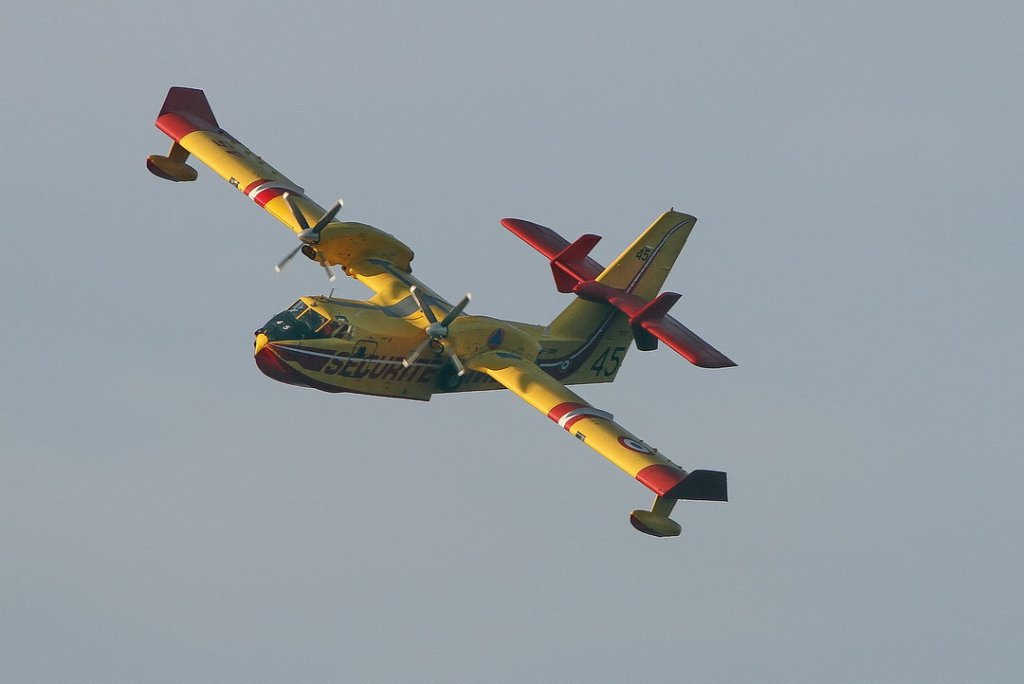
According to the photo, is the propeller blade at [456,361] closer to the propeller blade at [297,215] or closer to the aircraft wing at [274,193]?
the aircraft wing at [274,193]

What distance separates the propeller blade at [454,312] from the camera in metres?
68.2

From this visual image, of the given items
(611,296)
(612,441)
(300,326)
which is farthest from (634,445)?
(300,326)

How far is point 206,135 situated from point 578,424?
1885 cm

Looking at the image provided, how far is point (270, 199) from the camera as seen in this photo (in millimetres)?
74438

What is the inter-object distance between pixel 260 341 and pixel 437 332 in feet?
18.0

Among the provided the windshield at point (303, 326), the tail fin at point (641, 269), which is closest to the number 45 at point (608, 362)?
the tail fin at point (641, 269)

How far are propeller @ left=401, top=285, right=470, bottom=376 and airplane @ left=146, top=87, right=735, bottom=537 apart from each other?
0.06 metres

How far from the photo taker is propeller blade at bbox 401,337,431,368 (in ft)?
226

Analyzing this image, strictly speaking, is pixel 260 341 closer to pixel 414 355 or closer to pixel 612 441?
pixel 414 355

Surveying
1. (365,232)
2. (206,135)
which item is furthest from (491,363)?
(206,135)

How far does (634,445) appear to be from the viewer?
219 ft

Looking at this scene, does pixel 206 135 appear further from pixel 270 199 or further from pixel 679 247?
pixel 679 247

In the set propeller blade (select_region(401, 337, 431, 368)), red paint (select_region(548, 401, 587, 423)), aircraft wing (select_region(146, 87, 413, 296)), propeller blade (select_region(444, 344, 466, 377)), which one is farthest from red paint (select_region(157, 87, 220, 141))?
red paint (select_region(548, 401, 587, 423))

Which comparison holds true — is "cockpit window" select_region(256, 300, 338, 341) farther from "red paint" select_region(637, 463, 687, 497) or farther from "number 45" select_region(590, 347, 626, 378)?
"number 45" select_region(590, 347, 626, 378)
